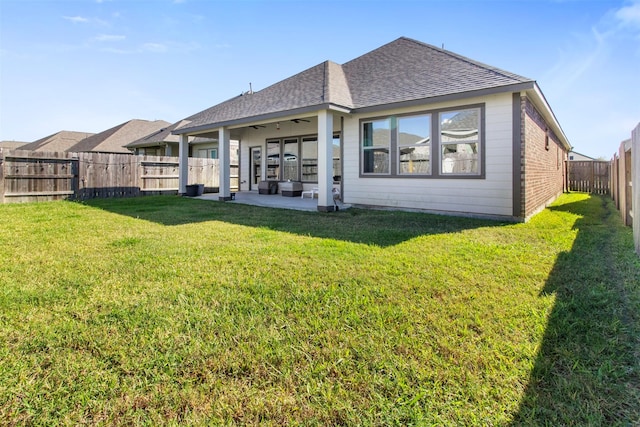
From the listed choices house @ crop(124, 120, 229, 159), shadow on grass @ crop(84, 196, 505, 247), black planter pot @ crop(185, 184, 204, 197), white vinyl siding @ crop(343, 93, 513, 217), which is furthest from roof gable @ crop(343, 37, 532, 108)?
house @ crop(124, 120, 229, 159)

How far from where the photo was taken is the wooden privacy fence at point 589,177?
18078 millimetres

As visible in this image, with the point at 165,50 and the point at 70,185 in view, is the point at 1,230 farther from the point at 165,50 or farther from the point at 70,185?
the point at 165,50

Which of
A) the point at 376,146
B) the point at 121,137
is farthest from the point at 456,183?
the point at 121,137

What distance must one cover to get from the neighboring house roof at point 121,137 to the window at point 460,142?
25088mm

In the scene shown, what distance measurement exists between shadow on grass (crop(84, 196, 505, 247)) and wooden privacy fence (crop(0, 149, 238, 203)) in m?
4.57

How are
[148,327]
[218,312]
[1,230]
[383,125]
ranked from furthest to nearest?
[383,125] → [1,230] → [218,312] → [148,327]

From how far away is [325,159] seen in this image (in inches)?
356

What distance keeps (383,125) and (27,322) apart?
28.0 ft

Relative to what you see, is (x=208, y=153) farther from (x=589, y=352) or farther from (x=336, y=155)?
(x=589, y=352)

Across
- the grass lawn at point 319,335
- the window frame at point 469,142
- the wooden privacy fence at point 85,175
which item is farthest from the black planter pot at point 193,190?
the window frame at point 469,142

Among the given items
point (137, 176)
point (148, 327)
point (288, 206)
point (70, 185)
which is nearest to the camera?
point (148, 327)

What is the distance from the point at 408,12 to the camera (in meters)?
11.2

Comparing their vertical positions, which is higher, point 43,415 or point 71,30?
point 71,30

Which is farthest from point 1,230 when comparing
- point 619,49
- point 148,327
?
point 619,49
